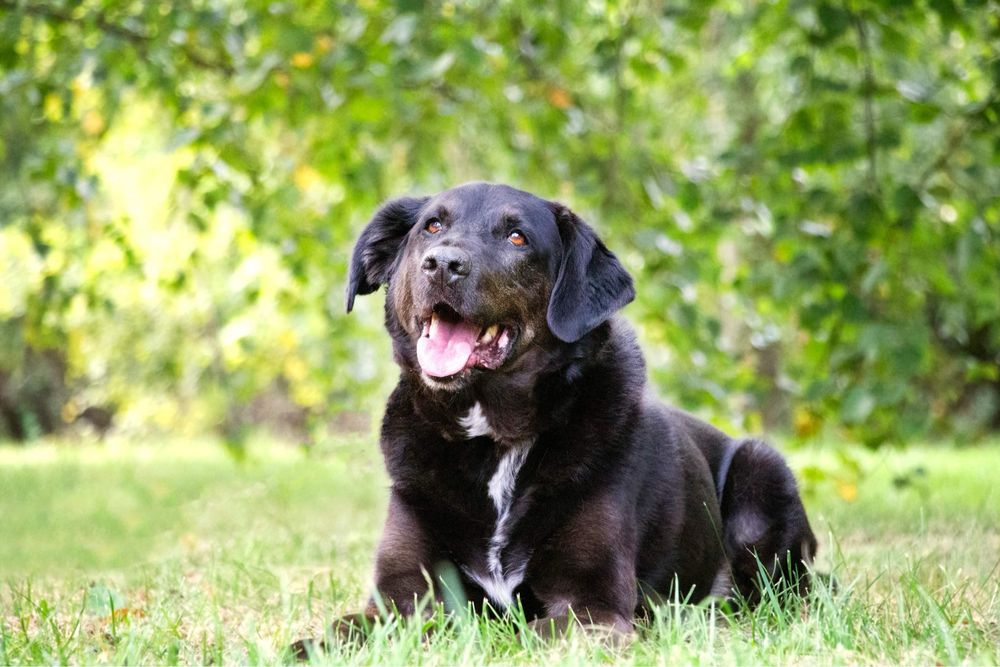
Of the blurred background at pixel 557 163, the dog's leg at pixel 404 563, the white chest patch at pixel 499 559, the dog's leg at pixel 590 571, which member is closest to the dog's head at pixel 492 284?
the white chest patch at pixel 499 559

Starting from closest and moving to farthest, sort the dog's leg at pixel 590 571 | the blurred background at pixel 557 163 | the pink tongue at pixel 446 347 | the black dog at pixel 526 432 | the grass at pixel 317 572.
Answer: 1. the grass at pixel 317 572
2. the dog's leg at pixel 590 571
3. the black dog at pixel 526 432
4. the pink tongue at pixel 446 347
5. the blurred background at pixel 557 163

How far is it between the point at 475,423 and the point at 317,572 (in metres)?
1.42

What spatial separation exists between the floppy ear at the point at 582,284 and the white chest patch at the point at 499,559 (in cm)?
52

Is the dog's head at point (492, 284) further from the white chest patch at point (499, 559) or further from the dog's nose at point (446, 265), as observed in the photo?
the white chest patch at point (499, 559)

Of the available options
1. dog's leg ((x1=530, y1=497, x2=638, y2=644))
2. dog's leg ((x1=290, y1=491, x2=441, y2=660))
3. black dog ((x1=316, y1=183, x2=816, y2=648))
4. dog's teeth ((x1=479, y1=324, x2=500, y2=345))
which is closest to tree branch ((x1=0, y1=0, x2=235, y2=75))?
black dog ((x1=316, y1=183, x2=816, y2=648))

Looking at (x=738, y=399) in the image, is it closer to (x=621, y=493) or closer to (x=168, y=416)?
(x=621, y=493)

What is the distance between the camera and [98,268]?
8.89m

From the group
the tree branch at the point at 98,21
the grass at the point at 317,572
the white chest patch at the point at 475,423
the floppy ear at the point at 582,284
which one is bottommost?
the grass at the point at 317,572

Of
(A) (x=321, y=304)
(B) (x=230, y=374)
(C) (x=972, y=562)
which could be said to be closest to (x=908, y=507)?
(C) (x=972, y=562)

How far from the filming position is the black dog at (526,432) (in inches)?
136

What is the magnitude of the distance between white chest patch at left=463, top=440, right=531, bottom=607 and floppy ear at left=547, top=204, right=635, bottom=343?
516mm

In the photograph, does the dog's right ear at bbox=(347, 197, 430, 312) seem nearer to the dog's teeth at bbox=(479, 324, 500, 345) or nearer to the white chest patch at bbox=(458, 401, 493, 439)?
the dog's teeth at bbox=(479, 324, 500, 345)

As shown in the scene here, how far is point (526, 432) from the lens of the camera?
3.66 m

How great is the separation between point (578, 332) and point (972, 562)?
2.22m
